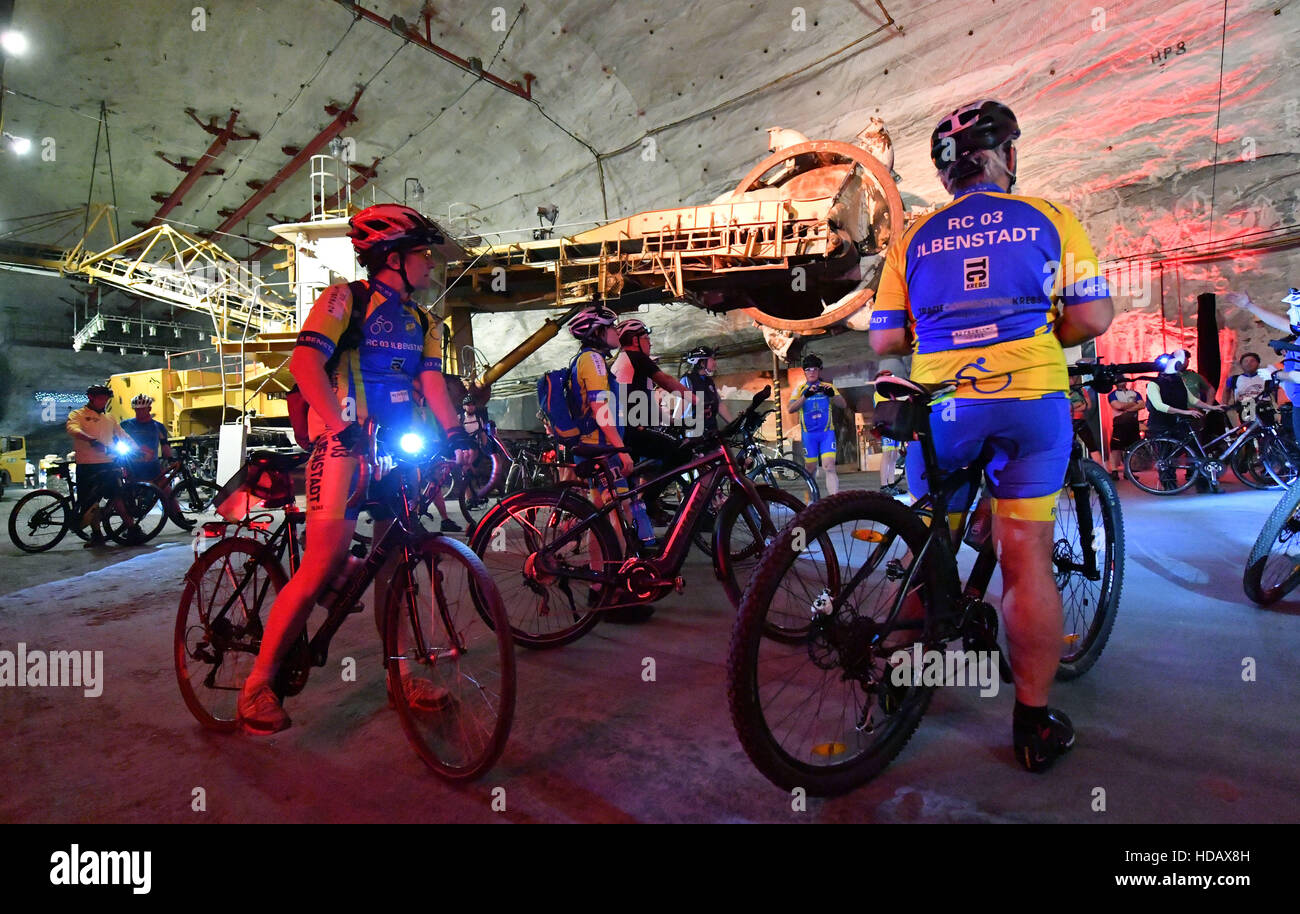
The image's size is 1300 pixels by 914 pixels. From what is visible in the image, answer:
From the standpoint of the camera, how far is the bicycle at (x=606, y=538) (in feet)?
9.80

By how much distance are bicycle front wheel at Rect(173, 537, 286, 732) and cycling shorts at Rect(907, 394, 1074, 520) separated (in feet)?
7.85

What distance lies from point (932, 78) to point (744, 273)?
523cm

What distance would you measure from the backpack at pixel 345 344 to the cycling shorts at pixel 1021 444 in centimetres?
200

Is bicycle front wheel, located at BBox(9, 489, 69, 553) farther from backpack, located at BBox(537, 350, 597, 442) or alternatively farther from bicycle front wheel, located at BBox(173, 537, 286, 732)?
backpack, located at BBox(537, 350, 597, 442)

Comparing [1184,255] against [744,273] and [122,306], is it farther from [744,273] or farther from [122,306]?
[122,306]

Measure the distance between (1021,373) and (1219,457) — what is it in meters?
8.15

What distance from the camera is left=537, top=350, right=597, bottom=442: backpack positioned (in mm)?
3807

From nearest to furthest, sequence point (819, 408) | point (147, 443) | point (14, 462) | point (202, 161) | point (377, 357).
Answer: point (377, 357)
point (819, 408)
point (147, 443)
point (202, 161)
point (14, 462)

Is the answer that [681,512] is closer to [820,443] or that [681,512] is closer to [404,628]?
[404,628]

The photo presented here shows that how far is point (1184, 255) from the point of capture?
1073 cm

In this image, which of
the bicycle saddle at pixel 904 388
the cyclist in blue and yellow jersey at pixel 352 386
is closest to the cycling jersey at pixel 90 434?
the cyclist in blue and yellow jersey at pixel 352 386

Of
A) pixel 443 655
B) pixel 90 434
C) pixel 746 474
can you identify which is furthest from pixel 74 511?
pixel 746 474

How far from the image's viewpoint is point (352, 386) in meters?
2.25
